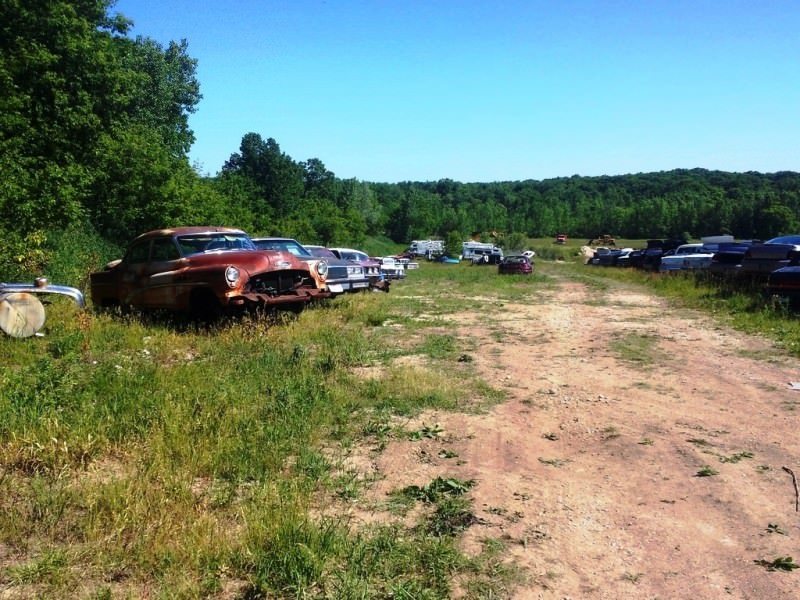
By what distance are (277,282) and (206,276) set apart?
1.19 metres

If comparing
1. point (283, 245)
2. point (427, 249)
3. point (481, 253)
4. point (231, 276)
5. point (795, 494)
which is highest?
point (283, 245)

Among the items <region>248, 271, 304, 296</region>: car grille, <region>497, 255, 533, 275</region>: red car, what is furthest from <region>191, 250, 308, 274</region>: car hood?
<region>497, 255, 533, 275</region>: red car

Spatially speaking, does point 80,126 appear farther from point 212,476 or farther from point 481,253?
point 481,253

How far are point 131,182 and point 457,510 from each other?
25.4 meters

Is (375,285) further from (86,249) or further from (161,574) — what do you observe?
(161,574)

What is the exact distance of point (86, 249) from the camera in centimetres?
1986

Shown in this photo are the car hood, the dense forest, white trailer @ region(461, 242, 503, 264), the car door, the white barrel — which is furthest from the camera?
white trailer @ region(461, 242, 503, 264)

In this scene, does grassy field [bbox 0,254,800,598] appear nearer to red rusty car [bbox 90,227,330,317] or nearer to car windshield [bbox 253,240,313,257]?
red rusty car [bbox 90,227,330,317]

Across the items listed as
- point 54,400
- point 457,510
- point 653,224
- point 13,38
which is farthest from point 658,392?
point 653,224

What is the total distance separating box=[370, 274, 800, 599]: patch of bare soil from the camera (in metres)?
3.25

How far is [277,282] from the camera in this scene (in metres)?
10.2

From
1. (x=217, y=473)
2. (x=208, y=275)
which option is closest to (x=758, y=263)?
(x=208, y=275)

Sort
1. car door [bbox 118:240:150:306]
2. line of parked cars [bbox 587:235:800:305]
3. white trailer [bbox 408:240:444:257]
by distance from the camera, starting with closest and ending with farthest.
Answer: car door [bbox 118:240:150:306] < line of parked cars [bbox 587:235:800:305] < white trailer [bbox 408:240:444:257]

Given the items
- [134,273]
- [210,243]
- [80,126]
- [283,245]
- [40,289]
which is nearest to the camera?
[40,289]
